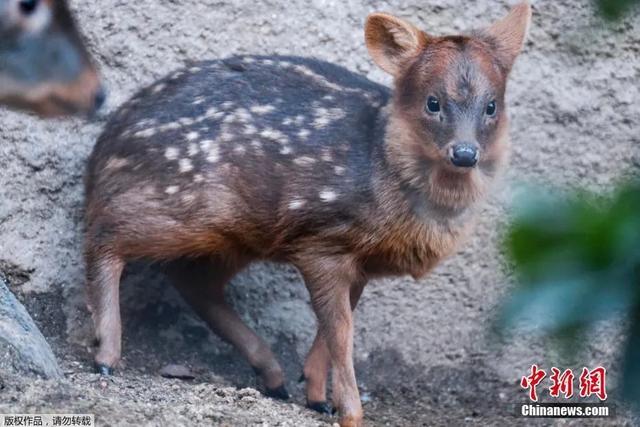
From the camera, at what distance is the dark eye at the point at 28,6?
4023 millimetres

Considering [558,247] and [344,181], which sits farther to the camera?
[344,181]

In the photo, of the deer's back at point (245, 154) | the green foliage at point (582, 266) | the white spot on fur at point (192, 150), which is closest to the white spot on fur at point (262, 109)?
the deer's back at point (245, 154)

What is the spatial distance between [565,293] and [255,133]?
136 inches

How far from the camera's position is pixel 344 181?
4418 mm

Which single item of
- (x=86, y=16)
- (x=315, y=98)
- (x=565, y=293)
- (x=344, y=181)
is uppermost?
(x=86, y=16)

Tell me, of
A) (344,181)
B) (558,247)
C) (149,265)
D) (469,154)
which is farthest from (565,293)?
(149,265)

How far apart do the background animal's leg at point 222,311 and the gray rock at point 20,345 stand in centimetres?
108

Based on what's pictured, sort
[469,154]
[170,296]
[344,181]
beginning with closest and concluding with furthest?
[469,154], [344,181], [170,296]

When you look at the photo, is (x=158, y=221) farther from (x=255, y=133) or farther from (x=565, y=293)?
(x=565, y=293)

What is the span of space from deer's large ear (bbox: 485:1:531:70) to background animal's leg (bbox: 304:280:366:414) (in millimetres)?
1149

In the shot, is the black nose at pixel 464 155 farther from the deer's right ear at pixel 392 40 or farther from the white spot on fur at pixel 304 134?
the white spot on fur at pixel 304 134

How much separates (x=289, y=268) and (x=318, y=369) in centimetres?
76

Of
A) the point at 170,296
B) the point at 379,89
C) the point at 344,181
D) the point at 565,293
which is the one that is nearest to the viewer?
the point at 565,293

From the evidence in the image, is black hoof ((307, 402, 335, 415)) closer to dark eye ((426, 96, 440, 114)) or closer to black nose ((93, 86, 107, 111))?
dark eye ((426, 96, 440, 114))
